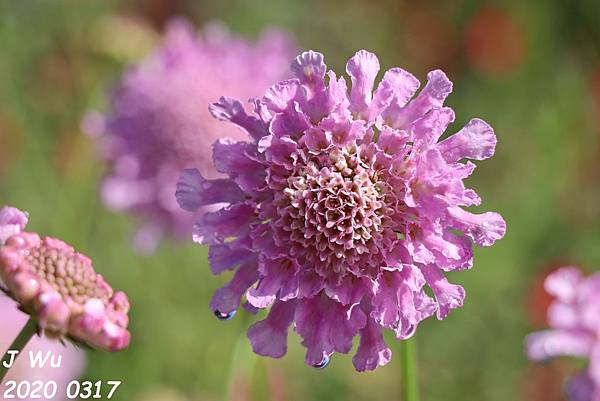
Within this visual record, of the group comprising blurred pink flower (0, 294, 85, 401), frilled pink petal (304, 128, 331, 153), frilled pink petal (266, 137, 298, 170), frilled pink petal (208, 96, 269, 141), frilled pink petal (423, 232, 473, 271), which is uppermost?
blurred pink flower (0, 294, 85, 401)

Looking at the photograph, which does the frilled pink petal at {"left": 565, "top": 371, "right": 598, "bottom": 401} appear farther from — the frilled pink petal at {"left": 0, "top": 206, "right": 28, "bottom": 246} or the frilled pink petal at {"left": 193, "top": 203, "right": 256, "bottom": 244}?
the frilled pink petal at {"left": 0, "top": 206, "right": 28, "bottom": 246}

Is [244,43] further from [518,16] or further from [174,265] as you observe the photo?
[518,16]

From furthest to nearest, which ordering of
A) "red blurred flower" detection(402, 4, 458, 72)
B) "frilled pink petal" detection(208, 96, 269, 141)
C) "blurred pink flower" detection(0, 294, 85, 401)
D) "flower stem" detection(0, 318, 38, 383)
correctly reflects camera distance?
"red blurred flower" detection(402, 4, 458, 72)
"blurred pink flower" detection(0, 294, 85, 401)
"frilled pink petal" detection(208, 96, 269, 141)
"flower stem" detection(0, 318, 38, 383)

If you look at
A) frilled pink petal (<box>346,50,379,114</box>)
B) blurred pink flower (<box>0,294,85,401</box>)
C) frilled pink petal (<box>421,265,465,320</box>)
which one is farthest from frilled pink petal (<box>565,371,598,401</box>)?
blurred pink flower (<box>0,294,85,401</box>)

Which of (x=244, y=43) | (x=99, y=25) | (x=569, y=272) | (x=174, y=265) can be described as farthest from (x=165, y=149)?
(x=569, y=272)

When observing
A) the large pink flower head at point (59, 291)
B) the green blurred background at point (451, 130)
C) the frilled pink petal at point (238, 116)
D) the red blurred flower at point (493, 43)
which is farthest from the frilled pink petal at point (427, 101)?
the red blurred flower at point (493, 43)

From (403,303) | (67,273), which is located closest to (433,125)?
(403,303)

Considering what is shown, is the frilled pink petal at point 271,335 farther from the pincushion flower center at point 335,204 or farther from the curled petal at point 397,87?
the curled petal at point 397,87
